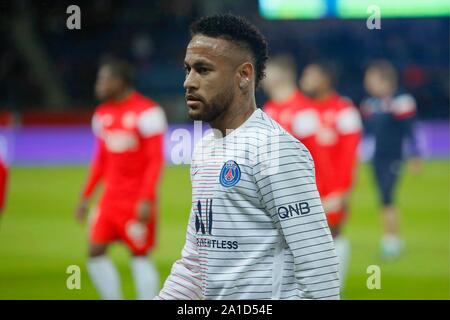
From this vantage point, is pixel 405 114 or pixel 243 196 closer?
pixel 243 196

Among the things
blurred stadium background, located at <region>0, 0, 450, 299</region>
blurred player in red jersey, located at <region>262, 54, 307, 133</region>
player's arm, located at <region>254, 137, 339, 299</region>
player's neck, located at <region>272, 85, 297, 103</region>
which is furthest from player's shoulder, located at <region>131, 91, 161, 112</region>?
player's arm, located at <region>254, 137, 339, 299</region>

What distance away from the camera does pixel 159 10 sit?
22.2m

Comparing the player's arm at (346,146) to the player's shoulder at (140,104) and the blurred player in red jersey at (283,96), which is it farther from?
the player's shoulder at (140,104)

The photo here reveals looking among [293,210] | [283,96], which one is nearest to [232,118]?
[293,210]

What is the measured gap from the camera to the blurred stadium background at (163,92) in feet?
37.5

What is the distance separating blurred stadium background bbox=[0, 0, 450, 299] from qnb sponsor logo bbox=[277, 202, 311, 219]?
6.46 m

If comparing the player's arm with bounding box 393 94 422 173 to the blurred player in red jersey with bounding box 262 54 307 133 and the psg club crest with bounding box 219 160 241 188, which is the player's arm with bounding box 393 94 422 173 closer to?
the blurred player in red jersey with bounding box 262 54 307 133

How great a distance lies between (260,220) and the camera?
316cm

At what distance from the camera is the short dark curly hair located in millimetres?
3381

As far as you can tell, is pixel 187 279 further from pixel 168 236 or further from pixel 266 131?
pixel 168 236

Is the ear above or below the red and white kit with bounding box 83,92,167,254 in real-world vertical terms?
below

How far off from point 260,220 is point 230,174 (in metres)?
0.19

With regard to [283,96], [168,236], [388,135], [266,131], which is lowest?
[266,131]

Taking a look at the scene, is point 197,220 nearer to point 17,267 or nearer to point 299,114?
point 299,114
